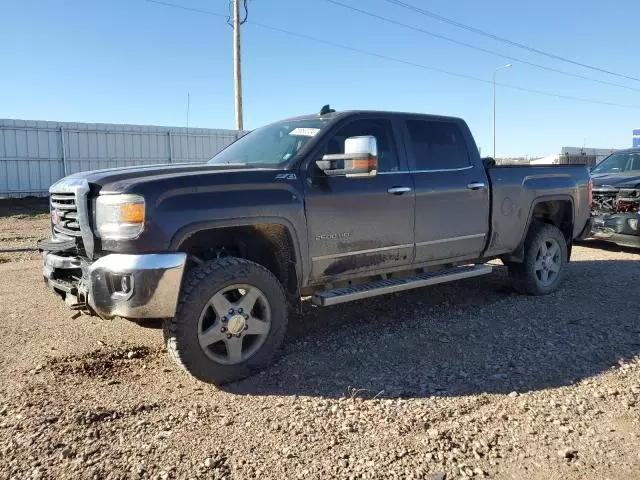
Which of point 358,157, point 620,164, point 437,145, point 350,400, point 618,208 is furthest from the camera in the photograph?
point 620,164

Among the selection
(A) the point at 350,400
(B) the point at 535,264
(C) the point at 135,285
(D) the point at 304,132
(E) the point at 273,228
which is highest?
(D) the point at 304,132

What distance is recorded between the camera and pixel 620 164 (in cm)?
1055

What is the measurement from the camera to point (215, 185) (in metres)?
3.79

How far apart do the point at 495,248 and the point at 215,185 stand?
3256mm

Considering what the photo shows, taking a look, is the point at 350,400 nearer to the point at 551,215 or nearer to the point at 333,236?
the point at 333,236

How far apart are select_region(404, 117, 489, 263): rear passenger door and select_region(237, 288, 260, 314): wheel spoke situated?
171 cm

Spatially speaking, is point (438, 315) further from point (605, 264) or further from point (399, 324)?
point (605, 264)

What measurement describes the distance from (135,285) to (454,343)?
2.63 m

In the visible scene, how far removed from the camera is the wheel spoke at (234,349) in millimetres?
3844

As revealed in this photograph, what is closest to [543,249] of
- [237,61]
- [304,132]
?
[304,132]

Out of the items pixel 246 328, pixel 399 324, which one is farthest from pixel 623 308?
pixel 246 328

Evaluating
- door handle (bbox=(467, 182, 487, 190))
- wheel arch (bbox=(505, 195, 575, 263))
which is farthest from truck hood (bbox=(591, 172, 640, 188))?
door handle (bbox=(467, 182, 487, 190))

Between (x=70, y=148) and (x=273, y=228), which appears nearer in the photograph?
(x=273, y=228)

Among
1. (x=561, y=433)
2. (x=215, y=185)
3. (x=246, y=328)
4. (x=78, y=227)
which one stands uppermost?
(x=215, y=185)
